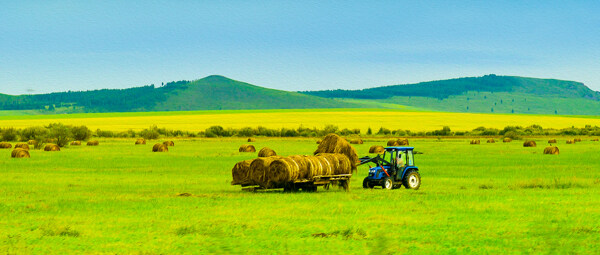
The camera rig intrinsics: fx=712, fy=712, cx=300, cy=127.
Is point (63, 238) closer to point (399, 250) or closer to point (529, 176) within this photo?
point (399, 250)

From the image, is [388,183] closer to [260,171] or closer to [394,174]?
[394,174]

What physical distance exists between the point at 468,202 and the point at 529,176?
42.1ft

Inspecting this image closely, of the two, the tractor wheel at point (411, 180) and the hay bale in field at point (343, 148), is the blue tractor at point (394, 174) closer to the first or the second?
the tractor wheel at point (411, 180)

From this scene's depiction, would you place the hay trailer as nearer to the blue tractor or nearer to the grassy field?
the grassy field

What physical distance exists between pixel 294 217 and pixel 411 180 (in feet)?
31.6

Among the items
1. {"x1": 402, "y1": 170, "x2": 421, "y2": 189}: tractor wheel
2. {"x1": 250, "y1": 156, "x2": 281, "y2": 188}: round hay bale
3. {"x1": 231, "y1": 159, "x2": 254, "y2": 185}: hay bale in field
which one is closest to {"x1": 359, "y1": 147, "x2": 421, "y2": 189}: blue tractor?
{"x1": 402, "y1": 170, "x2": 421, "y2": 189}: tractor wheel

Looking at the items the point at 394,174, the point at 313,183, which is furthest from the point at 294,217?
the point at 394,174

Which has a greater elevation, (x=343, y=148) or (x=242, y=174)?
(x=343, y=148)

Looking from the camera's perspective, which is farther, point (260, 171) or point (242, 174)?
point (242, 174)

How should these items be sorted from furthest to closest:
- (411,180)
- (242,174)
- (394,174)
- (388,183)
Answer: (394,174) → (411,180) → (388,183) → (242,174)

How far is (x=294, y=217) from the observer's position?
1855cm

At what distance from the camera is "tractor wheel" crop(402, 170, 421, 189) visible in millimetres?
26906

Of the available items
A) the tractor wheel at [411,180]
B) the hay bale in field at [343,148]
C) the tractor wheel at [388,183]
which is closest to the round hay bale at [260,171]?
the tractor wheel at [388,183]

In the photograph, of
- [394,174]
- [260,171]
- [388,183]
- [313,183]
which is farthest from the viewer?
[394,174]
